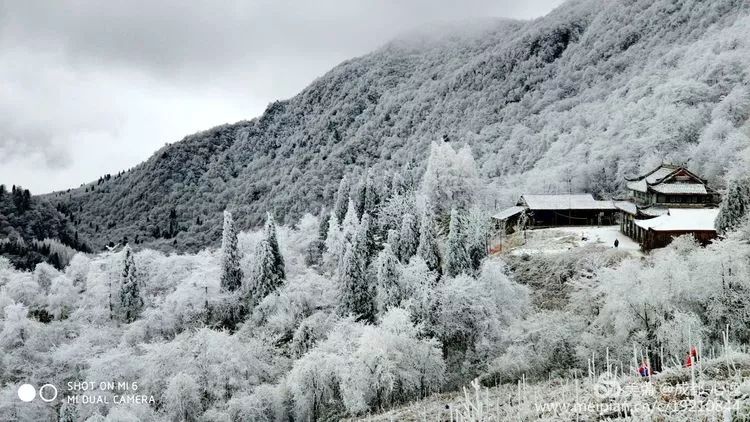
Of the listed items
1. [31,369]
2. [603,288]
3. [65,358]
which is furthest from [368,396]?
[31,369]

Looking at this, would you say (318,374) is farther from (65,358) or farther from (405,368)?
(65,358)

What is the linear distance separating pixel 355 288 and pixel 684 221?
32.1 m

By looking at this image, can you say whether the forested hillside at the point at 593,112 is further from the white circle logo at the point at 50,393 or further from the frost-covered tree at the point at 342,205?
the white circle logo at the point at 50,393

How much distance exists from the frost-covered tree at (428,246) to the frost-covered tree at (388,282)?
11.1 feet

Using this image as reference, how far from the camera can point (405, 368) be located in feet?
119

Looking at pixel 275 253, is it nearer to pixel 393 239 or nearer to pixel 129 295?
pixel 393 239

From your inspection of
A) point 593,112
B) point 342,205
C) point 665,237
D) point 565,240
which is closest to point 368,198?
point 342,205

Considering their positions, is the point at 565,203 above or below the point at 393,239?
above

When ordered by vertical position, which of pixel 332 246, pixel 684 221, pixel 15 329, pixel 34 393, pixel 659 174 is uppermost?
pixel 659 174

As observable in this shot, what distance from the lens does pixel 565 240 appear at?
58500 mm

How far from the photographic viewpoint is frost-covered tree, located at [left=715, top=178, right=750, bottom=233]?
139 ft

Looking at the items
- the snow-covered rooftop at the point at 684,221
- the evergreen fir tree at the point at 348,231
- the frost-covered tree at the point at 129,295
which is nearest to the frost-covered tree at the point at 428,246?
the evergreen fir tree at the point at 348,231

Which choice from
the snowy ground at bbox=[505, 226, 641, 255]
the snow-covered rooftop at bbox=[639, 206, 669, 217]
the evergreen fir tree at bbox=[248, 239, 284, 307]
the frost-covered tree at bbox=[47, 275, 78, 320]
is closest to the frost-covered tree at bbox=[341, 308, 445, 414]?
the evergreen fir tree at bbox=[248, 239, 284, 307]

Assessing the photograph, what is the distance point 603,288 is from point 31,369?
48308 millimetres
